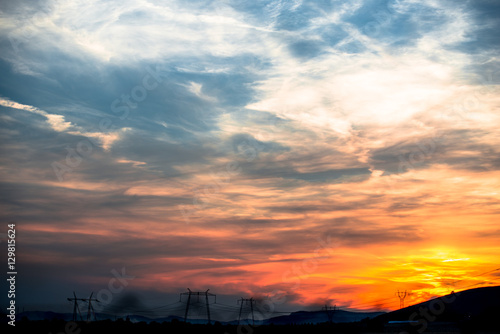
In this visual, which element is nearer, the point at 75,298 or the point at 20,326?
the point at 20,326

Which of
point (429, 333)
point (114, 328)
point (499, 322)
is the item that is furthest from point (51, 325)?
point (499, 322)

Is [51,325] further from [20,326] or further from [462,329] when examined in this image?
[462,329]

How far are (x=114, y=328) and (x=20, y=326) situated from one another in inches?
1434

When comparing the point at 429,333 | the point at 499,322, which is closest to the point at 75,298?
the point at 429,333

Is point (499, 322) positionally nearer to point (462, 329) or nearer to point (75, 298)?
point (462, 329)

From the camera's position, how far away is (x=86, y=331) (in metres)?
192

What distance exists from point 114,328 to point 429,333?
130 m

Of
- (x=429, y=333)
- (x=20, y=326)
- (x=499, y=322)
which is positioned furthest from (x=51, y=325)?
(x=499, y=322)

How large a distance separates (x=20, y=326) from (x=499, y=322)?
188046mm

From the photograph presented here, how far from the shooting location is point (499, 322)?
198250 mm

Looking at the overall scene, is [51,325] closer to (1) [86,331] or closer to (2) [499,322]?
(1) [86,331]

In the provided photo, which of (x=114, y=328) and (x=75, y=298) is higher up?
(x=75, y=298)

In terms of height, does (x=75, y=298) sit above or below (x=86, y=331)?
above

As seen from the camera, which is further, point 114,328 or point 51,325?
point 114,328
